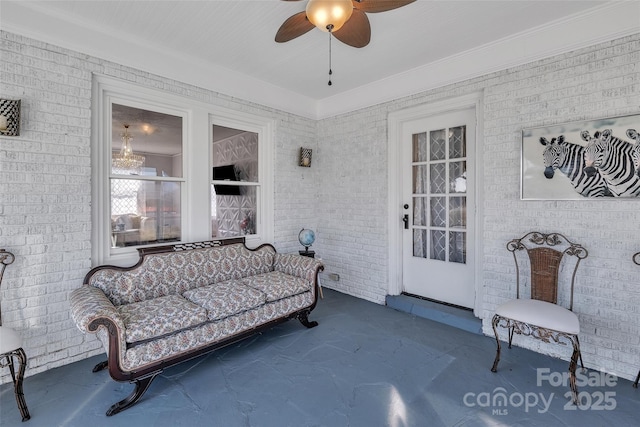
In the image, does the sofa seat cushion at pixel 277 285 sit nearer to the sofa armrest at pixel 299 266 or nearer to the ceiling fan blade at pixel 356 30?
the sofa armrest at pixel 299 266

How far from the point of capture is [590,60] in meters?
2.46

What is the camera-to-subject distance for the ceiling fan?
167 centimetres

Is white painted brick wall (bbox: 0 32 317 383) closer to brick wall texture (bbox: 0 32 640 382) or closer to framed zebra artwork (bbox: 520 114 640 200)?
brick wall texture (bbox: 0 32 640 382)

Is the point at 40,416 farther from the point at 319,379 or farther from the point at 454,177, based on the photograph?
the point at 454,177

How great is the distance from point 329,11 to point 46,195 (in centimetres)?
251

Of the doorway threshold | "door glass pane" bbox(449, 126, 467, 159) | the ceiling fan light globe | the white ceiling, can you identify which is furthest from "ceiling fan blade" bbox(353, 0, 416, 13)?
the doorway threshold

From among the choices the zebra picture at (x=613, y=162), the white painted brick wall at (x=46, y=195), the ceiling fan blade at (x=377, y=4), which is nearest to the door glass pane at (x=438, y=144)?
the zebra picture at (x=613, y=162)

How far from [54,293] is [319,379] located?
220 cm

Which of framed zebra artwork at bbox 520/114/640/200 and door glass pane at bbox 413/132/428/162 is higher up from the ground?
door glass pane at bbox 413/132/428/162

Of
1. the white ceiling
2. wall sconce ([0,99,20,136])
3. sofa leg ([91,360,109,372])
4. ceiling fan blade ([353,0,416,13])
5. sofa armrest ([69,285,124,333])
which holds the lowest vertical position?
sofa leg ([91,360,109,372])

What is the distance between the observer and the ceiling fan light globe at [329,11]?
165 centimetres

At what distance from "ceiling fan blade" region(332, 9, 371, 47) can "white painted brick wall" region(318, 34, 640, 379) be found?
5.02 ft

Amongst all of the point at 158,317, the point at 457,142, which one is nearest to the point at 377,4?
the point at 457,142

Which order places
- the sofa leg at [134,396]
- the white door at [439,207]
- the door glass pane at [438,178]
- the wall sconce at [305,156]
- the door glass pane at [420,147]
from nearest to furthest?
the sofa leg at [134,396]
the white door at [439,207]
the door glass pane at [438,178]
the door glass pane at [420,147]
the wall sconce at [305,156]
